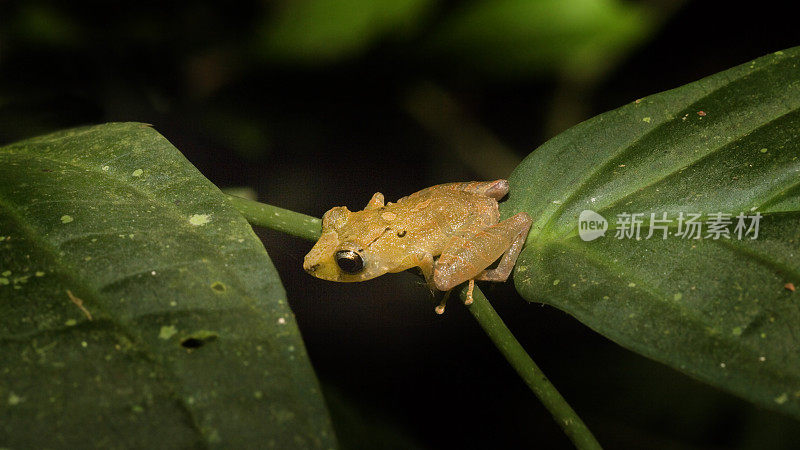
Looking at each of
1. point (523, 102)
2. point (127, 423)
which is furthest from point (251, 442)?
point (523, 102)

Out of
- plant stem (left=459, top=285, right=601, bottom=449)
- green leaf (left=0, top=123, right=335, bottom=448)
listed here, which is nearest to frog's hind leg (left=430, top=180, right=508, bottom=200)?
plant stem (left=459, top=285, right=601, bottom=449)

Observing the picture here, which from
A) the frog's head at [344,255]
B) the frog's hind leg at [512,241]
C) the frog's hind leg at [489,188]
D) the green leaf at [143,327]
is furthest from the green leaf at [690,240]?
the green leaf at [143,327]

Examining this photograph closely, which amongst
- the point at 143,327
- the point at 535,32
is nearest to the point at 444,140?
the point at 535,32

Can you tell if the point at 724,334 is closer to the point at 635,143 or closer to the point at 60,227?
the point at 635,143

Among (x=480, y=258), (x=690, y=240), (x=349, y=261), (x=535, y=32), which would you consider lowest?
(x=349, y=261)

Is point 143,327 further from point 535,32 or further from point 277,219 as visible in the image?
point 535,32

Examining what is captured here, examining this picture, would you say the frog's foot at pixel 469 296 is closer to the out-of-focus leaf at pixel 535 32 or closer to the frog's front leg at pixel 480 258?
the frog's front leg at pixel 480 258

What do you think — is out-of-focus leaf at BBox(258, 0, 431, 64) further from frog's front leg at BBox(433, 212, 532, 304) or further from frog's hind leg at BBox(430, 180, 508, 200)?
frog's front leg at BBox(433, 212, 532, 304)
